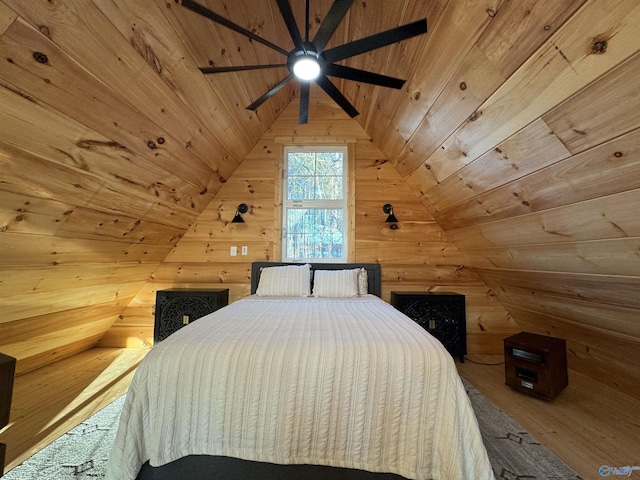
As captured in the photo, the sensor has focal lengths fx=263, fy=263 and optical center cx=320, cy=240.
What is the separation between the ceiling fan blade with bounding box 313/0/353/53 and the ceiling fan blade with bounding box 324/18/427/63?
60 millimetres

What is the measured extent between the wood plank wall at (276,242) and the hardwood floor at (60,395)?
427 millimetres

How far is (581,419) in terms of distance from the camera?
5.60ft

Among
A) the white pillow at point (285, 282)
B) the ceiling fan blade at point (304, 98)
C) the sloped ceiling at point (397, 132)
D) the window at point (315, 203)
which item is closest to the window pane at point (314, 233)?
the window at point (315, 203)

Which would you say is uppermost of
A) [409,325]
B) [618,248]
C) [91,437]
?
[618,248]

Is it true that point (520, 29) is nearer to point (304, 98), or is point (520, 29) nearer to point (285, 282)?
point (304, 98)

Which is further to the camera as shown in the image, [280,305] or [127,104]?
[280,305]

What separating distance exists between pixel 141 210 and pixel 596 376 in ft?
13.0

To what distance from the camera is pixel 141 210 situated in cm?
211

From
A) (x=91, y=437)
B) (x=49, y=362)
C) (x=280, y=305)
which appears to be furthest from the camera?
(x=49, y=362)

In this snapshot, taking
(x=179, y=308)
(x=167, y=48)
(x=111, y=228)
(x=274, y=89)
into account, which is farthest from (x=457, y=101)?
(x=179, y=308)

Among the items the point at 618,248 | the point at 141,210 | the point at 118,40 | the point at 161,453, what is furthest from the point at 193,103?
the point at 618,248

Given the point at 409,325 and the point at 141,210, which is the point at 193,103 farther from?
the point at 409,325

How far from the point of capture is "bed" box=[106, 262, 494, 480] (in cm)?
103

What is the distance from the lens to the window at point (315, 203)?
3.04 metres
